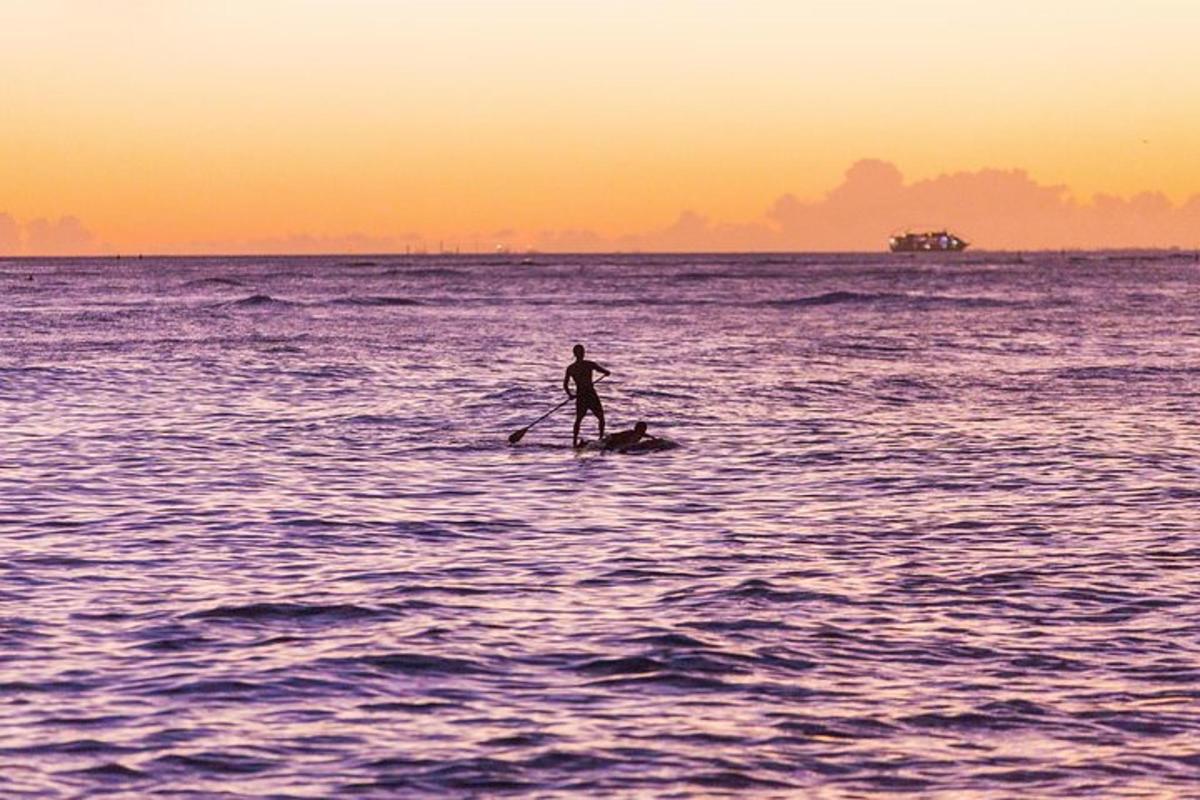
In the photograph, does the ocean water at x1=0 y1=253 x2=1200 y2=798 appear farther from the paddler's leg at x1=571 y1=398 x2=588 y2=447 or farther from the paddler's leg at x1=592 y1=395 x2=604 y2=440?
the paddler's leg at x1=592 y1=395 x2=604 y2=440

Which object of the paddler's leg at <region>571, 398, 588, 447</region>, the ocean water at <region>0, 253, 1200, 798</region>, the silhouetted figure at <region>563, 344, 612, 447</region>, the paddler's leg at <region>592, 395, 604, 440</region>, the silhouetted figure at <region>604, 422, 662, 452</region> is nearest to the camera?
the ocean water at <region>0, 253, 1200, 798</region>

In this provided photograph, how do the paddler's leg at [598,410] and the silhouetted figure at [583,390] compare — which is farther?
the paddler's leg at [598,410]

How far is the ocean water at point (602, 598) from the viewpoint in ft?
39.2

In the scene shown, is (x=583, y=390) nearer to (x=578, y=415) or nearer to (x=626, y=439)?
(x=578, y=415)

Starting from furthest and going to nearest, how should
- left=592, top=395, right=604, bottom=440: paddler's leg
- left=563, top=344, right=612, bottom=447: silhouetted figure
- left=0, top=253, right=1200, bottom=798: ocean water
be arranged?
left=592, top=395, right=604, bottom=440: paddler's leg
left=563, top=344, right=612, bottom=447: silhouetted figure
left=0, top=253, right=1200, bottom=798: ocean water

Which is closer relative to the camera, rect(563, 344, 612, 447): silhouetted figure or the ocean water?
the ocean water

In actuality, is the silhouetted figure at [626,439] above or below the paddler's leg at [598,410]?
below

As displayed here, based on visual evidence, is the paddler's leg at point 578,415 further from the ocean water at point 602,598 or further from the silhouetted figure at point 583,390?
the ocean water at point 602,598

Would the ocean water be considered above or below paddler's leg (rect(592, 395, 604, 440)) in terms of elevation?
below

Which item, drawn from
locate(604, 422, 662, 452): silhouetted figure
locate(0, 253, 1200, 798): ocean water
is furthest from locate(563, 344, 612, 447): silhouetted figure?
locate(0, 253, 1200, 798): ocean water

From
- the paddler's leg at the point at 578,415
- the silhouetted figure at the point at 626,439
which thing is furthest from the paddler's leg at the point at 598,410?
the silhouetted figure at the point at 626,439

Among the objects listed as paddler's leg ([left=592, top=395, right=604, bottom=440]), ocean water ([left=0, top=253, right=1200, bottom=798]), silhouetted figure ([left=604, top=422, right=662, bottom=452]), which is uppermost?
paddler's leg ([left=592, top=395, right=604, bottom=440])

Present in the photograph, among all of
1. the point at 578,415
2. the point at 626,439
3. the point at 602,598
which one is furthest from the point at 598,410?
the point at 602,598

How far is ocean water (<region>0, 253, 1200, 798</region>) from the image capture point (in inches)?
470
